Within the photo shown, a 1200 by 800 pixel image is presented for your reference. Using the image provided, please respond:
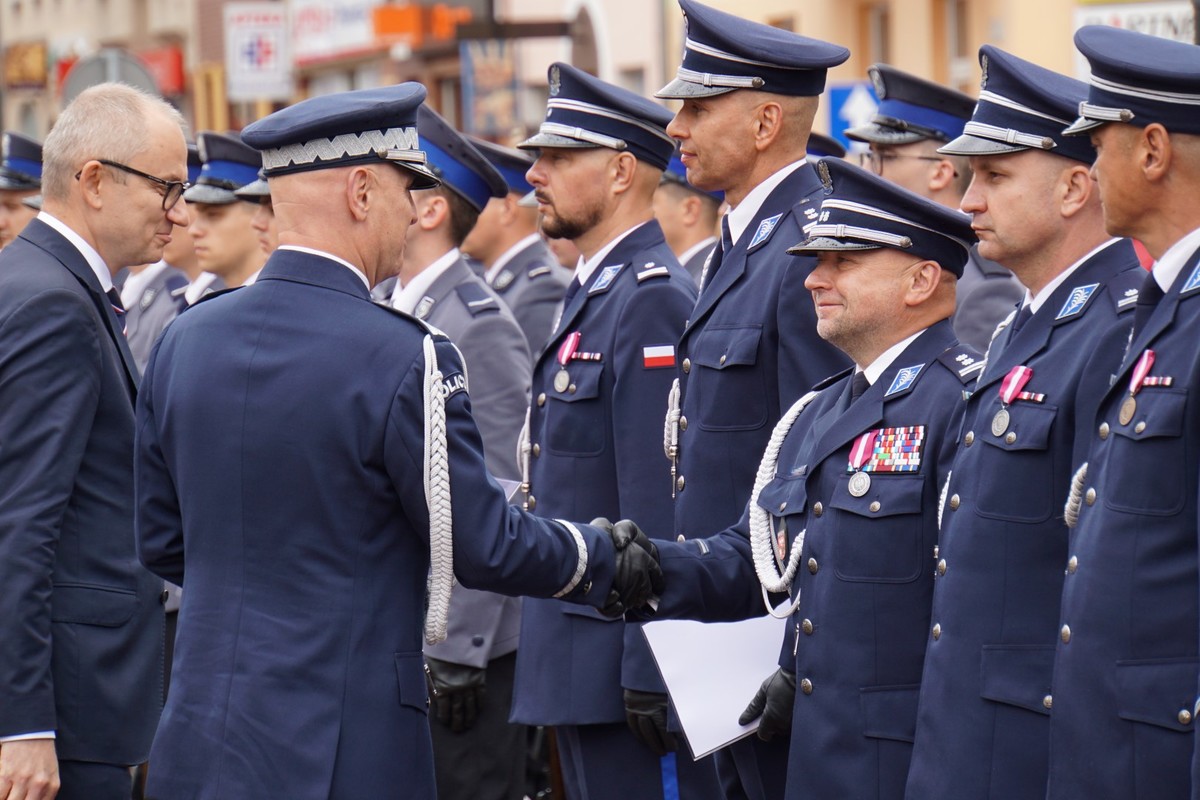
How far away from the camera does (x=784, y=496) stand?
463cm

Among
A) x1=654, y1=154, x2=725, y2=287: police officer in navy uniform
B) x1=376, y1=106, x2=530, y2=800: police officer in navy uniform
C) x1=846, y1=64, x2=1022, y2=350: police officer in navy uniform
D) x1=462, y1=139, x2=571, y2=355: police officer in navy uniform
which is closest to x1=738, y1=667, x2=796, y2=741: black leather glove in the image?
x1=376, y1=106, x2=530, y2=800: police officer in navy uniform

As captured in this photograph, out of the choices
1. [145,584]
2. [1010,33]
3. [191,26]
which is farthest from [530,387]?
[191,26]

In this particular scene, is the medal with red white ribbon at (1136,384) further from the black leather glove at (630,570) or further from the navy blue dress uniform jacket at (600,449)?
the navy blue dress uniform jacket at (600,449)


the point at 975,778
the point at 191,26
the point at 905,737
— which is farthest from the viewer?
the point at 191,26

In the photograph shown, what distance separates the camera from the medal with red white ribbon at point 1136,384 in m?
3.47

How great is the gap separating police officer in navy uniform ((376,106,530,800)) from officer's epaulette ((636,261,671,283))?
84cm

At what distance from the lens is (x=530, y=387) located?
630cm

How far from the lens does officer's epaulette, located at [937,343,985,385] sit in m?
4.35

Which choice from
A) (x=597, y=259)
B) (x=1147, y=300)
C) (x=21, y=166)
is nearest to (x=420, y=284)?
(x=597, y=259)

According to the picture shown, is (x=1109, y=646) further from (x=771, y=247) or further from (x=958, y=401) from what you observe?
(x=771, y=247)

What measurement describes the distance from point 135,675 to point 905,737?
194cm

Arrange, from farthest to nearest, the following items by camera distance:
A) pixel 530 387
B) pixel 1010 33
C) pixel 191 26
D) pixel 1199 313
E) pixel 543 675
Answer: pixel 191 26
pixel 1010 33
pixel 530 387
pixel 543 675
pixel 1199 313

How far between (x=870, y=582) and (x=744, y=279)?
121 centimetres

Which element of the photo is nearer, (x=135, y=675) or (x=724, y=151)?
(x=135, y=675)
